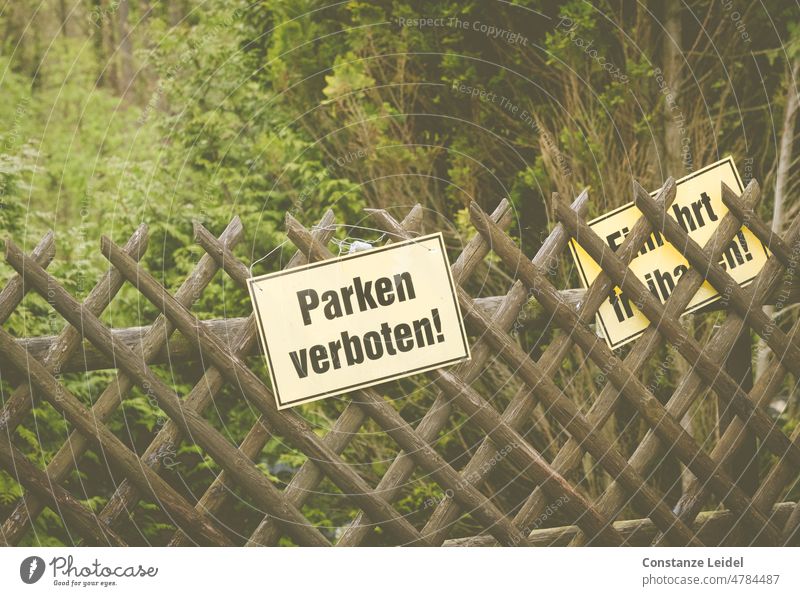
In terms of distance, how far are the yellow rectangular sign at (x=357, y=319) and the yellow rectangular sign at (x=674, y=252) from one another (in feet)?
1.66

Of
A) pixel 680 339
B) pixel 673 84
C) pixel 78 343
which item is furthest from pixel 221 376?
pixel 673 84

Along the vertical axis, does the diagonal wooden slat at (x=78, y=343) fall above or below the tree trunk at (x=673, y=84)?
below

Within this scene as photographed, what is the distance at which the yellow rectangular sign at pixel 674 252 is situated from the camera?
7.52 feet

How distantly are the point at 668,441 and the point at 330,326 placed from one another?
116 cm

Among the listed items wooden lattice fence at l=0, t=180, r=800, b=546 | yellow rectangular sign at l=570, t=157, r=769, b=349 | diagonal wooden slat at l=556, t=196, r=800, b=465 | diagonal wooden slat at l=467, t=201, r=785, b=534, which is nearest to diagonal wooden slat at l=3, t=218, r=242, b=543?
wooden lattice fence at l=0, t=180, r=800, b=546

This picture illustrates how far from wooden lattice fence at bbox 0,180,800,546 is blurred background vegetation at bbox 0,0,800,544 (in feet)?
2.00

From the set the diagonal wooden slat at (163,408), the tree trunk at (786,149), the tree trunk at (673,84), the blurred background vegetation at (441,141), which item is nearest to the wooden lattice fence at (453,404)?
the diagonal wooden slat at (163,408)

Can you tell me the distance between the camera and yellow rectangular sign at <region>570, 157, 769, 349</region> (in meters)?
2.29

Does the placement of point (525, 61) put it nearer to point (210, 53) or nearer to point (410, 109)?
point (410, 109)

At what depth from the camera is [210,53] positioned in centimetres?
389

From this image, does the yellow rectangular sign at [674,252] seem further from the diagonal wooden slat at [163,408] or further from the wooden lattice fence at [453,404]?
the diagonal wooden slat at [163,408]

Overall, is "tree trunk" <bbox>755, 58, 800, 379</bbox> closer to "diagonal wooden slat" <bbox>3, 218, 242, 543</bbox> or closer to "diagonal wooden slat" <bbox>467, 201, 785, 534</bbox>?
"diagonal wooden slat" <bbox>467, 201, 785, 534</bbox>

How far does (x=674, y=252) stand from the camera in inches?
93.1

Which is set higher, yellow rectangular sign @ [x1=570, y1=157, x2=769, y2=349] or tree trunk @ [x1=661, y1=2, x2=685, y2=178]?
tree trunk @ [x1=661, y1=2, x2=685, y2=178]
